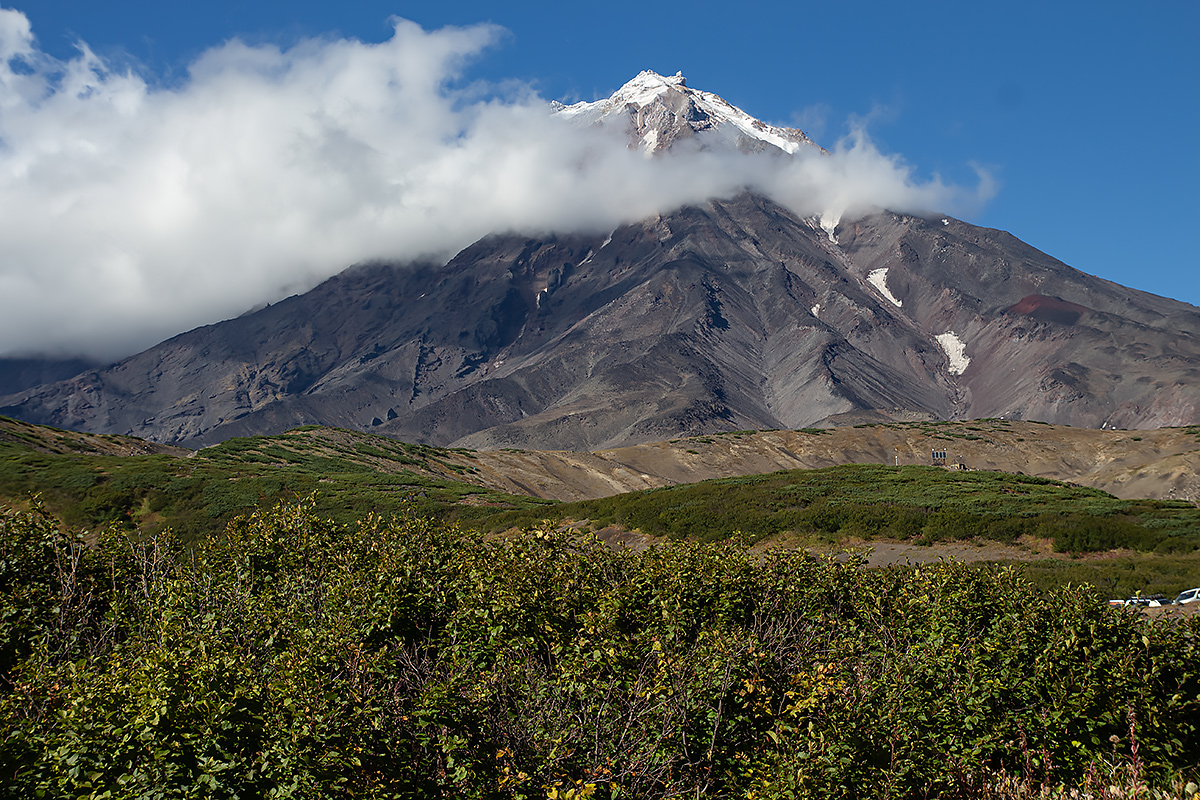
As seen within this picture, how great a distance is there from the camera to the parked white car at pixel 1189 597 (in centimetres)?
3684

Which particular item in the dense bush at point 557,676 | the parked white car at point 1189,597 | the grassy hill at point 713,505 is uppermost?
the grassy hill at point 713,505

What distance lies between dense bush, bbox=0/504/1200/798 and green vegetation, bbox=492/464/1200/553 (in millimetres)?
35087

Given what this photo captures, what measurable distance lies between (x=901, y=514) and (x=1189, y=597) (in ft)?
78.7

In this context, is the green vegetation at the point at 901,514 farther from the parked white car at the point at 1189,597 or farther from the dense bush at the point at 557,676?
the dense bush at the point at 557,676

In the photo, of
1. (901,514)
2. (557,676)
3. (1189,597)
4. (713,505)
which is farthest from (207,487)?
(1189,597)

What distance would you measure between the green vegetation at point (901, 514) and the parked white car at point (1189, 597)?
15589 mm

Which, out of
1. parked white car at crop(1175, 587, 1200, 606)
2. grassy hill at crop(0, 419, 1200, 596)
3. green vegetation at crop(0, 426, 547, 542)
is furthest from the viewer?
green vegetation at crop(0, 426, 547, 542)

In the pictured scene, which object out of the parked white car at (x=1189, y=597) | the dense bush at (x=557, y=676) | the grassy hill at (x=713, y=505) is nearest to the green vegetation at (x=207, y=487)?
the grassy hill at (x=713, y=505)

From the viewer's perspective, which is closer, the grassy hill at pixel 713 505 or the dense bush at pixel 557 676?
the dense bush at pixel 557 676

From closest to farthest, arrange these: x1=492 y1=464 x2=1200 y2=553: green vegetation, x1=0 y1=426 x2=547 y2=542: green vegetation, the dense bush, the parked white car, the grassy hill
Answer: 1. the dense bush
2. the parked white car
3. the grassy hill
4. x1=492 y1=464 x2=1200 y2=553: green vegetation
5. x1=0 y1=426 x2=547 y2=542: green vegetation

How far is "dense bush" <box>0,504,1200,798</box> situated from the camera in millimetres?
11609

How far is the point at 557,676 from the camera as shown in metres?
16.0

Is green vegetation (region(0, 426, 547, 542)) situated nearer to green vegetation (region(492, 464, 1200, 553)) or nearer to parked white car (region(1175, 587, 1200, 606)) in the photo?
green vegetation (region(492, 464, 1200, 553))

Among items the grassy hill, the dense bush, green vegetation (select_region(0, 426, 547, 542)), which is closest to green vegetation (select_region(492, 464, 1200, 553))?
the grassy hill
